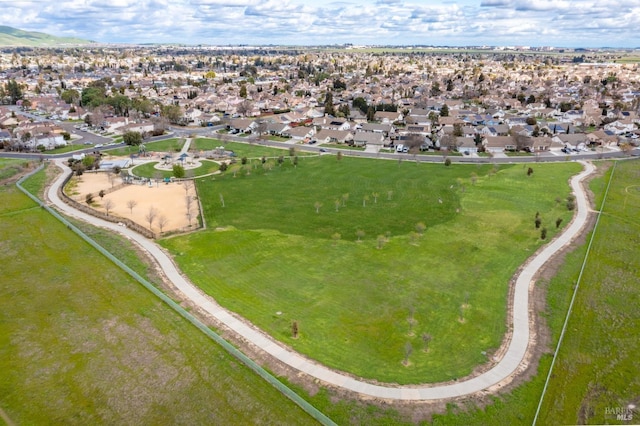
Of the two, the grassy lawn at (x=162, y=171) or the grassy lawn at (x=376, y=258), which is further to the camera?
the grassy lawn at (x=162, y=171)

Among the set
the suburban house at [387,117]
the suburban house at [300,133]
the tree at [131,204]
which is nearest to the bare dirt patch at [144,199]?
the tree at [131,204]

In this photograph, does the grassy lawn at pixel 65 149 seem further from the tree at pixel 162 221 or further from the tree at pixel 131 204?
the tree at pixel 162 221

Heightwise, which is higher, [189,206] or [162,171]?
[162,171]

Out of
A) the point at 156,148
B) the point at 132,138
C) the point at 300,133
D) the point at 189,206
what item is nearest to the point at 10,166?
the point at 132,138

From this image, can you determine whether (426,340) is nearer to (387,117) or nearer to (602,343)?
(602,343)

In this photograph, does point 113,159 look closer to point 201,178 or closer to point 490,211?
point 201,178

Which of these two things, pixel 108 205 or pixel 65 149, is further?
pixel 65 149

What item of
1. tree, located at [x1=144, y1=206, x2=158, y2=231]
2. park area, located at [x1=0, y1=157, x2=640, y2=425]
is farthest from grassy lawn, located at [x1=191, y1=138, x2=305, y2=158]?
tree, located at [x1=144, y1=206, x2=158, y2=231]
